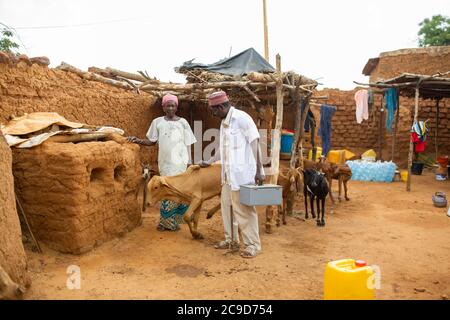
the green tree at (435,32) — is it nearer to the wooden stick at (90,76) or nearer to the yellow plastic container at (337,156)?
the yellow plastic container at (337,156)

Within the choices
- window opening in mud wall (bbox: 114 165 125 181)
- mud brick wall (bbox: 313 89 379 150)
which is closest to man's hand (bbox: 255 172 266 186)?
window opening in mud wall (bbox: 114 165 125 181)

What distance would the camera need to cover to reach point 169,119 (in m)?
6.16

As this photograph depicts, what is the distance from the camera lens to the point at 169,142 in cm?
608

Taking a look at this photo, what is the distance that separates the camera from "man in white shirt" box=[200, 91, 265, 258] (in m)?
4.88

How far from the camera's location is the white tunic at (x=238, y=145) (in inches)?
192

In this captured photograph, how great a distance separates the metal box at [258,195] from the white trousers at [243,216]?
162 mm

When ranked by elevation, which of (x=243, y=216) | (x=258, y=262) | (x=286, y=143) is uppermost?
(x=286, y=143)

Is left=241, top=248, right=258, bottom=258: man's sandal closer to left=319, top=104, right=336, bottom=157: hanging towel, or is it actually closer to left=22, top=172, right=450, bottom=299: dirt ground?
left=22, top=172, right=450, bottom=299: dirt ground

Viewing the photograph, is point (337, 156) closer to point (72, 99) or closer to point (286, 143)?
point (286, 143)

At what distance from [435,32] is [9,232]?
910 inches

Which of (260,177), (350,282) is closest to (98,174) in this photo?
(260,177)
